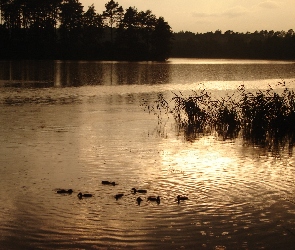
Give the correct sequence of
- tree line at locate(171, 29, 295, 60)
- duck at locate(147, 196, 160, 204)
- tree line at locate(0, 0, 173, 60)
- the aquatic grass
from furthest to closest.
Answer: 1. tree line at locate(171, 29, 295, 60)
2. tree line at locate(0, 0, 173, 60)
3. the aquatic grass
4. duck at locate(147, 196, 160, 204)

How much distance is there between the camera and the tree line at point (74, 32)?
289ft

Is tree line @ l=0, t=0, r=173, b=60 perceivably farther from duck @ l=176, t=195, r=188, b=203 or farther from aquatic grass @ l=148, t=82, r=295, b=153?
duck @ l=176, t=195, r=188, b=203

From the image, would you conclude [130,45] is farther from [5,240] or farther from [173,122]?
[5,240]

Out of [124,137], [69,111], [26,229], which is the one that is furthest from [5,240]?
[69,111]

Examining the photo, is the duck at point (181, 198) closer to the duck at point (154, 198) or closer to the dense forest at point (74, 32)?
the duck at point (154, 198)

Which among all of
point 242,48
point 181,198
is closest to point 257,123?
point 181,198

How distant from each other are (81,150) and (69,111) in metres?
10.1

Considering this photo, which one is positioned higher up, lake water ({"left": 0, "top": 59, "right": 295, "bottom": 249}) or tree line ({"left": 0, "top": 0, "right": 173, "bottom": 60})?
tree line ({"left": 0, "top": 0, "right": 173, "bottom": 60})

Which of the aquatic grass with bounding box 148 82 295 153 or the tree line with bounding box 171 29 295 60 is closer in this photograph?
the aquatic grass with bounding box 148 82 295 153

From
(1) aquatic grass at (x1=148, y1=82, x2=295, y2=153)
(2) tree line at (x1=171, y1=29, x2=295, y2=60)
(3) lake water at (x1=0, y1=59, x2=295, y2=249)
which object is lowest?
(3) lake water at (x1=0, y1=59, x2=295, y2=249)

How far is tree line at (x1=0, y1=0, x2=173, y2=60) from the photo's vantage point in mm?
87938

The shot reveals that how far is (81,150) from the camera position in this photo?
1483 centimetres

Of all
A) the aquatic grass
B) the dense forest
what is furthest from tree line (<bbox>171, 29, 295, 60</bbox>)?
the aquatic grass

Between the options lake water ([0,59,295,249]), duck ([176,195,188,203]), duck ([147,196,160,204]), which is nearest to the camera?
lake water ([0,59,295,249])
